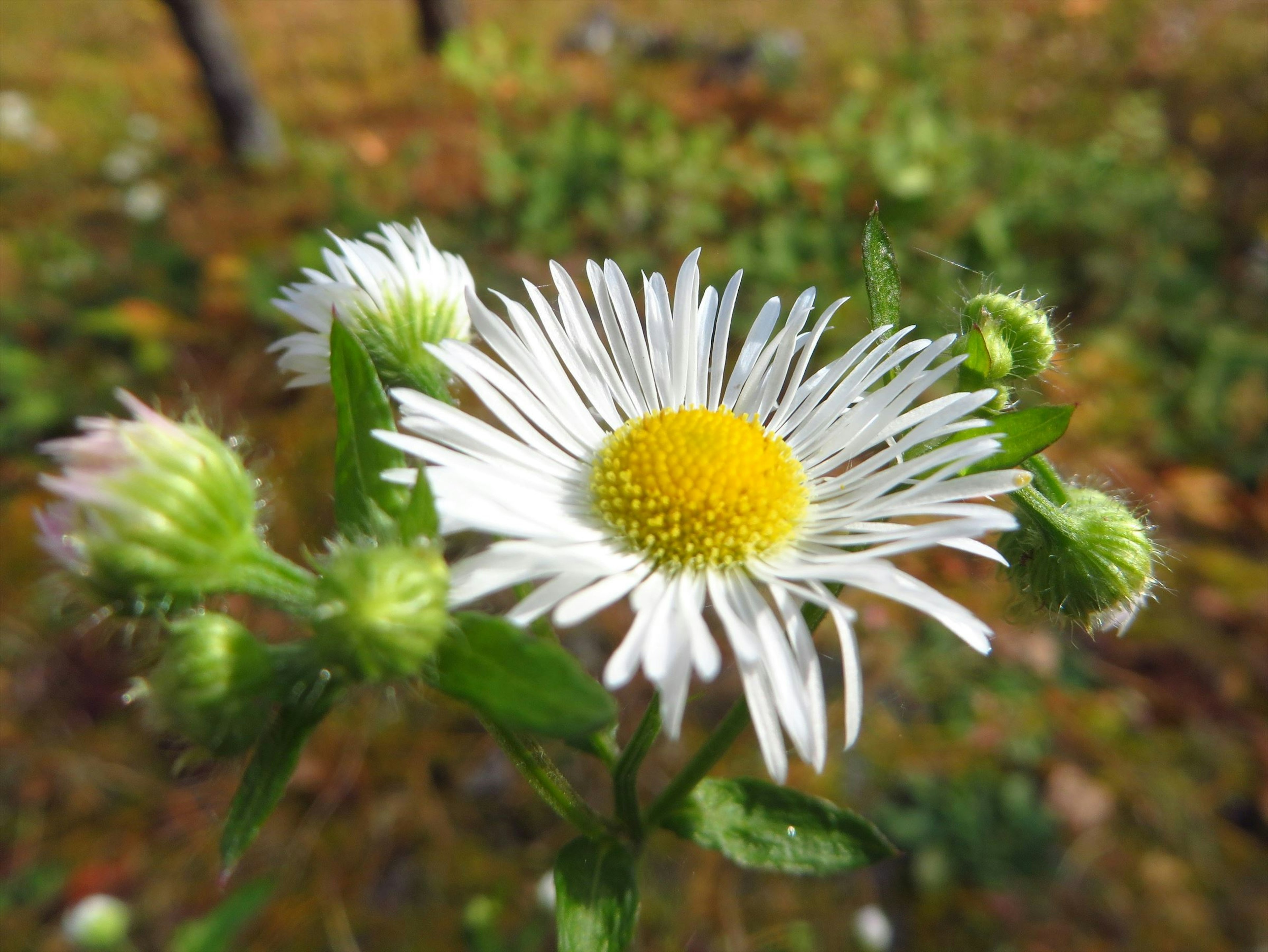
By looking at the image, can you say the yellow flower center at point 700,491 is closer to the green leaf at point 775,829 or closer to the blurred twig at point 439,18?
the green leaf at point 775,829

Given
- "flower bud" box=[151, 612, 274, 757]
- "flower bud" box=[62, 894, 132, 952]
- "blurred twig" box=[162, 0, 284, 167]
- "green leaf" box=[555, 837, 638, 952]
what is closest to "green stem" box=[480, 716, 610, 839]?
"green leaf" box=[555, 837, 638, 952]

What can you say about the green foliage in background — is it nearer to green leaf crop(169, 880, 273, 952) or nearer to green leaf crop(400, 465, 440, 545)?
green leaf crop(400, 465, 440, 545)

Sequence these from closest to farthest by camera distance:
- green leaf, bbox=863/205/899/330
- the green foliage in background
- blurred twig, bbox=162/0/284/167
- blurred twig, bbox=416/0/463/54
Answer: green leaf, bbox=863/205/899/330 → the green foliage in background → blurred twig, bbox=162/0/284/167 → blurred twig, bbox=416/0/463/54

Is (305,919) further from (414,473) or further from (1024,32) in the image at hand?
(1024,32)

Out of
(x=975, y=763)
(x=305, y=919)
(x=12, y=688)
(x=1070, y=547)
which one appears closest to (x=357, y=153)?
(x=12, y=688)

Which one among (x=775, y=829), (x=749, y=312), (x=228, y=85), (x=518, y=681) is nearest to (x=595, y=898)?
(x=775, y=829)

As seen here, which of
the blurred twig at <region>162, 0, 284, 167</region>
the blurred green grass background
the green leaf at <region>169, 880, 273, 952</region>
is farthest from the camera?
the blurred twig at <region>162, 0, 284, 167</region>
